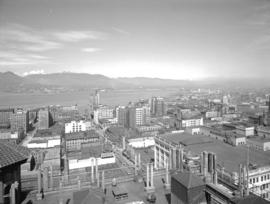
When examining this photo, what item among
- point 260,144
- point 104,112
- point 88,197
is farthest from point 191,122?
point 88,197

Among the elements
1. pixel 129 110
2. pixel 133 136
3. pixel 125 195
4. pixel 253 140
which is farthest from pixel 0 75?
pixel 125 195

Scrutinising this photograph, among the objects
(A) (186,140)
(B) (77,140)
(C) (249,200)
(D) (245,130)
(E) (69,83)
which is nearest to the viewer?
(C) (249,200)

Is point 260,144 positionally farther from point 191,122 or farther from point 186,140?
point 191,122

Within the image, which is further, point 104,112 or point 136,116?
point 104,112

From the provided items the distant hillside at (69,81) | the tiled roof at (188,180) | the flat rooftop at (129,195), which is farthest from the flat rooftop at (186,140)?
the distant hillside at (69,81)

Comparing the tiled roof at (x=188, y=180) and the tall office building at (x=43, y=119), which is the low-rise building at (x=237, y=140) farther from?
the tall office building at (x=43, y=119)

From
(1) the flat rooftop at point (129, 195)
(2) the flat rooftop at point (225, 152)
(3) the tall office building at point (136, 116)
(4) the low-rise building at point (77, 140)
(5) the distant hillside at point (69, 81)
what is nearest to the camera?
(1) the flat rooftop at point (129, 195)

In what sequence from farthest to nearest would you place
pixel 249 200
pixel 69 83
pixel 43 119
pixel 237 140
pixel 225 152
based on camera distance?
pixel 69 83, pixel 43 119, pixel 237 140, pixel 225 152, pixel 249 200

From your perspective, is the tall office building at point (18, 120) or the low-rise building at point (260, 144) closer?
the low-rise building at point (260, 144)

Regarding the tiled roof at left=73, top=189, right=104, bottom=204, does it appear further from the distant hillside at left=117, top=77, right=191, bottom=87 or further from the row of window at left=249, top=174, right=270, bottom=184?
the distant hillside at left=117, top=77, right=191, bottom=87
